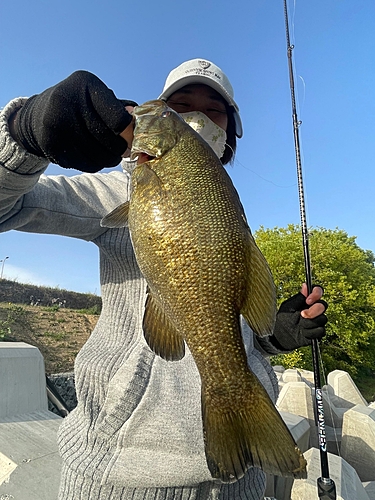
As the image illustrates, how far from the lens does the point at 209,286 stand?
4.36 ft

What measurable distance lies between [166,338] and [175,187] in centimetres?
61

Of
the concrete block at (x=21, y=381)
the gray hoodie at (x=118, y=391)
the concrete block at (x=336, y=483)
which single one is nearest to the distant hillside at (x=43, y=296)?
the concrete block at (x=21, y=381)

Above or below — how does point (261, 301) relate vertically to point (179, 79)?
below

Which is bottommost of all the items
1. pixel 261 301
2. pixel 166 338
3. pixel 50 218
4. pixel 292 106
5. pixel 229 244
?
pixel 166 338

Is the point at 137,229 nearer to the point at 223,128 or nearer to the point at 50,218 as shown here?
the point at 50,218

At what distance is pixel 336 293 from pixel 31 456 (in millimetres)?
18757

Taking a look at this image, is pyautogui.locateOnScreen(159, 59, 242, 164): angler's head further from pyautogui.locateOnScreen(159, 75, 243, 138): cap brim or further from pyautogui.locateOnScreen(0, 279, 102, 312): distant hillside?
pyautogui.locateOnScreen(0, 279, 102, 312): distant hillside

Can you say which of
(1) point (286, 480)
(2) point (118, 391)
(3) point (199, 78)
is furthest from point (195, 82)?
(1) point (286, 480)

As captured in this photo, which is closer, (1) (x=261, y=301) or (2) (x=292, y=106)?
(1) (x=261, y=301)

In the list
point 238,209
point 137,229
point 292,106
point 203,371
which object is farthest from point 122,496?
point 292,106

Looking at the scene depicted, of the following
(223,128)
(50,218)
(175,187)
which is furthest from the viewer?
(223,128)

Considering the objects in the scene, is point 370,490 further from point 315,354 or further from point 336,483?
point 315,354

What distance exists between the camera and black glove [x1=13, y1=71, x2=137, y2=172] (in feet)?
4.50

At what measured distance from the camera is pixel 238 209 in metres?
1.45
